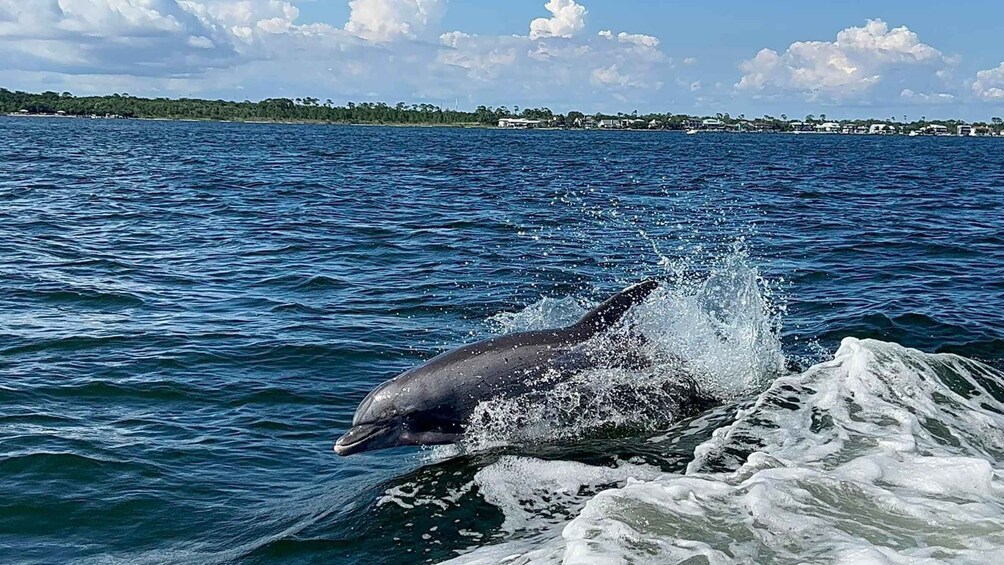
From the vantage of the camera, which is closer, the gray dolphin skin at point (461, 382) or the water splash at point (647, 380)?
the gray dolphin skin at point (461, 382)

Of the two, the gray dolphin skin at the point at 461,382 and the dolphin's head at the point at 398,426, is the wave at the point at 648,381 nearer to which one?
the gray dolphin skin at the point at 461,382

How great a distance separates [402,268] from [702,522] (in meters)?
14.9

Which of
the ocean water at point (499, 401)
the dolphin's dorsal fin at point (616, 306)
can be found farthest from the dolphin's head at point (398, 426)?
the dolphin's dorsal fin at point (616, 306)

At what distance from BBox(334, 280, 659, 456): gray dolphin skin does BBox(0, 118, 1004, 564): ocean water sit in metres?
0.27

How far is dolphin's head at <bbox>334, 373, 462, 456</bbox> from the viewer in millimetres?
10039

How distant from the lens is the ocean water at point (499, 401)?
288 inches

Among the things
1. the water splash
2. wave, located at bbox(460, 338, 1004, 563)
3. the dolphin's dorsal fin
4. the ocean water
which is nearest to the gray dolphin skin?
the dolphin's dorsal fin

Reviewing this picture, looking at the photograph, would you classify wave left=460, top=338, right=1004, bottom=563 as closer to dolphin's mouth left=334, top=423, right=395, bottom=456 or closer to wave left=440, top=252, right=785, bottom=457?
wave left=440, top=252, right=785, bottom=457

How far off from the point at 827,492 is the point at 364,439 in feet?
16.0

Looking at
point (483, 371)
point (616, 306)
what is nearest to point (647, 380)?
point (616, 306)

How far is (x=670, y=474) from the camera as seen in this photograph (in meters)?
8.69

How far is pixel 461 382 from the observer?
10.3 metres

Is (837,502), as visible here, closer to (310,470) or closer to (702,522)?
(702,522)

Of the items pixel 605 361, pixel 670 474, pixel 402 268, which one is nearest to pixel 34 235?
pixel 402 268
